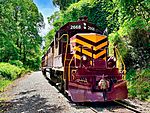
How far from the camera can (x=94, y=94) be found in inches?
369

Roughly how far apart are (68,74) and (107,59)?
1.91 meters

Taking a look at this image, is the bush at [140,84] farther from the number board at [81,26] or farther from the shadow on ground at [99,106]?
the number board at [81,26]

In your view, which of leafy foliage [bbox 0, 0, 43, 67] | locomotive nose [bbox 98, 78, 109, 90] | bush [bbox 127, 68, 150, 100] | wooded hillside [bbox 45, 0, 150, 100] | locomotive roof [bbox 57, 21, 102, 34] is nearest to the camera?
locomotive nose [bbox 98, 78, 109, 90]

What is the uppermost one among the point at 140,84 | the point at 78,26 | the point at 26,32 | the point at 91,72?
the point at 26,32

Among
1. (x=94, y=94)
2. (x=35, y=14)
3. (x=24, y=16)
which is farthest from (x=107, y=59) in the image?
(x=35, y=14)

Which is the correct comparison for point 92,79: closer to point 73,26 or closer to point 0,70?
point 73,26

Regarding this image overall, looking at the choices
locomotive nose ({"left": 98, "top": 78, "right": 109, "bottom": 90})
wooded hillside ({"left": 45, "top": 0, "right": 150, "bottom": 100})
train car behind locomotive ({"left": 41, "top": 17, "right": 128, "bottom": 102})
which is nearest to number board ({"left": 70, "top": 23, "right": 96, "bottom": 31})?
train car behind locomotive ({"left": 41, "top": 17, "right": 128, "bottom": 102})

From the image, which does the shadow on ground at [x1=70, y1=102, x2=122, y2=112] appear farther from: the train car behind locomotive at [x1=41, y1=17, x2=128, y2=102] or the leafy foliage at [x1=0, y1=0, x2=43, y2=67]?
the leafy foliage at [x1=0, y1=0, x2=43, y2=67]

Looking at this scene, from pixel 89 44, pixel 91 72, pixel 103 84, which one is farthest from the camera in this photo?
pixel 89 44

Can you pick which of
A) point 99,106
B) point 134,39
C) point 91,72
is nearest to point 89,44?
point 91,72

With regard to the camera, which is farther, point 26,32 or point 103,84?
point 26,32

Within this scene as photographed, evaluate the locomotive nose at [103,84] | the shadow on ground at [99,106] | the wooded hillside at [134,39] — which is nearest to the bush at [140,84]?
the wooded hillside at [134,39]

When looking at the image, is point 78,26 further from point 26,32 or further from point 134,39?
point 26,32

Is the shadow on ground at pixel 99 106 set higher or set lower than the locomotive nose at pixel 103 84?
lower
